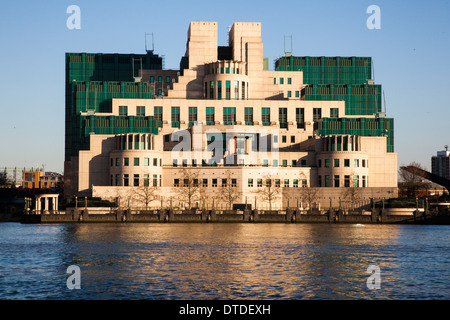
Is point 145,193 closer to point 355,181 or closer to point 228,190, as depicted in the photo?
point 228,190

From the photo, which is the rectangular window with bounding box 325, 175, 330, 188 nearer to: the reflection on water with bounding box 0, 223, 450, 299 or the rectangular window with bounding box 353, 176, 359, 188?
the rectangular window with bounding box 353, 176, 359, 188

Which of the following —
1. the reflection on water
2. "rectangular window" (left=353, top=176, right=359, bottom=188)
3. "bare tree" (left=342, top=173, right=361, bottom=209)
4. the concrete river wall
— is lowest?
the reflection on water

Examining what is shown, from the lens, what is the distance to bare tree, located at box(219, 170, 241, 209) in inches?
6993

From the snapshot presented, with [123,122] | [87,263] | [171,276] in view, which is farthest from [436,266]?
[123,122]

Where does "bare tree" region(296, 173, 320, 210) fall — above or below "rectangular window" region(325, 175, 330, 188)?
below

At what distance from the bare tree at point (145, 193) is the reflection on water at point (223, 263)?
154ft

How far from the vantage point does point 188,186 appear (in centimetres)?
17762

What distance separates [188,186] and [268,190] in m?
21.3

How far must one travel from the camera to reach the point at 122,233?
12112 cm

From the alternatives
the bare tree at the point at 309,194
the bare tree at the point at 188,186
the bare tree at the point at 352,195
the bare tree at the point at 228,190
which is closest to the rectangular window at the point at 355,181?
the bare tree at the point at 352,195

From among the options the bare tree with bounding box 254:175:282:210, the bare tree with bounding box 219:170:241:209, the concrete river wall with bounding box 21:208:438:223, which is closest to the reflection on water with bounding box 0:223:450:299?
the concrete river wall with bounding box 21:208:438:223

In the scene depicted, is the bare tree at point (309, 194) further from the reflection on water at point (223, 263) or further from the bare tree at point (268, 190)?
the reflection on water at point (223, 263)

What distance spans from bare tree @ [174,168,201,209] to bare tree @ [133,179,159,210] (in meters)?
6.08
